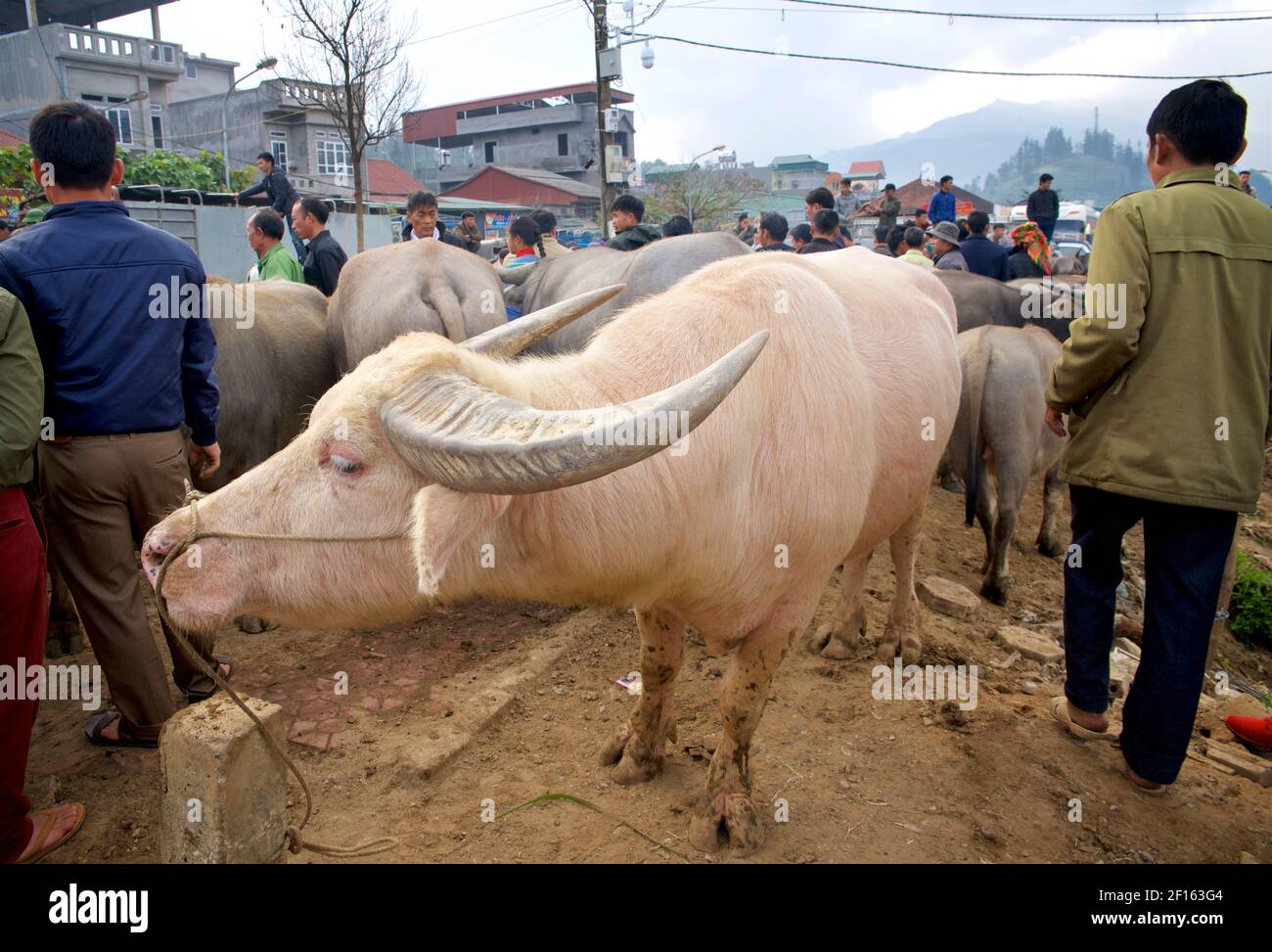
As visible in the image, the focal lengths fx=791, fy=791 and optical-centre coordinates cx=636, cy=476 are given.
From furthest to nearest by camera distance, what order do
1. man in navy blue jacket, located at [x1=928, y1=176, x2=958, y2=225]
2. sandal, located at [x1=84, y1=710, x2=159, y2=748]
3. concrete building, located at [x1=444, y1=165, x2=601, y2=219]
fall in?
1. concrete building, located at [x1=444, y1=165, x2=601, y2=219]
2. man in navy blue jacket, located at [x1=928, y1=176, x2=958, y2=225]
3. sandal, located at [x1=84, y1=710, x2=159, y2=748]

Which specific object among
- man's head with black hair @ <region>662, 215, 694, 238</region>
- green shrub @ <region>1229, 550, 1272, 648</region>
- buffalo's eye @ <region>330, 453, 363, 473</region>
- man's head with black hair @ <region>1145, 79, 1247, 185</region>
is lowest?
green shrub @ <region>1229, 550, 1272, 648</region>

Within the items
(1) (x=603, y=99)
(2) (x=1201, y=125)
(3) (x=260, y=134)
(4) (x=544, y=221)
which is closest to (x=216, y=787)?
(2) (x=1201, y=125)

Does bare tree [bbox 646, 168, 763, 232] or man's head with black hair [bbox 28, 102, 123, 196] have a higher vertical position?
bare tree [bbox 646, 168, 763, 232]

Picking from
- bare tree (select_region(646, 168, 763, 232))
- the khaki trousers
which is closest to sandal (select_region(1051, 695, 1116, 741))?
the khaki trousers

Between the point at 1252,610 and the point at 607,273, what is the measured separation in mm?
5790

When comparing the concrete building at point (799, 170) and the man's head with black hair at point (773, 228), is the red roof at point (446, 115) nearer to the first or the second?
the concrete building at point (799, 170)

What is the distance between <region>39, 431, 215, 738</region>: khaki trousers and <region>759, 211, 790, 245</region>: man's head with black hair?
6814 millimetres

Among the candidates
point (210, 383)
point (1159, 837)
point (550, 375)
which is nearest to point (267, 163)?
point (210, 383)

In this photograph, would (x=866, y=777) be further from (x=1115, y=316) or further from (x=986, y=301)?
(x=986, y=301)

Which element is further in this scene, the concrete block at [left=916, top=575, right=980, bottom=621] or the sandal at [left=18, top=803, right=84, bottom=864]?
the concrete block at [left=916, top=575, right=980, bottom=621]

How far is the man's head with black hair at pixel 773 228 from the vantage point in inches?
345

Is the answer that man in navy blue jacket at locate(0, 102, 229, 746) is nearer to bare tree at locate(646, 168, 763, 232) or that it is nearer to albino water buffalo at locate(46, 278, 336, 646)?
albino water buffalo at locate(46, 278, 336, 646)

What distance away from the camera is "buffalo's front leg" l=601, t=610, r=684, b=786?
3367mm

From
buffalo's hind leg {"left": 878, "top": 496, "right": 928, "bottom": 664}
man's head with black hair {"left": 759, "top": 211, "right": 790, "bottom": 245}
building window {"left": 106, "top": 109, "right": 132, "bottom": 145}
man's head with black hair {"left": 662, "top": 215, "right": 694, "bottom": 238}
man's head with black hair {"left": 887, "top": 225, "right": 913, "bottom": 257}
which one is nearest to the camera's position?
buffalo's hind leg {"left": 878, "top": 496, "right": 928, "bottom": 664}
